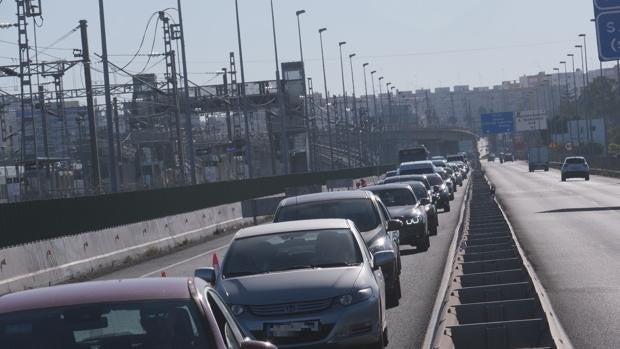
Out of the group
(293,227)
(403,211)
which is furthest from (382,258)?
(403,211)

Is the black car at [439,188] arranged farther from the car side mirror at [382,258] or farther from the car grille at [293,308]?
the car grille at [293,308]

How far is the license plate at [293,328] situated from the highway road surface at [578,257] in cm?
265

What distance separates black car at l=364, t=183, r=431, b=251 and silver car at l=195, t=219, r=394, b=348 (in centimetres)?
1241

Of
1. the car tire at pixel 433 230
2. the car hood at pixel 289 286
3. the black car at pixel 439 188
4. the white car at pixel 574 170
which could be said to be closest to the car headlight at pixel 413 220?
the car tire at pixel 433 230

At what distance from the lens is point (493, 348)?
1152 cm

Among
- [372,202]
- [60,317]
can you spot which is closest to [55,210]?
[372,202]

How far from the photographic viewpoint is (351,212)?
1870 cm

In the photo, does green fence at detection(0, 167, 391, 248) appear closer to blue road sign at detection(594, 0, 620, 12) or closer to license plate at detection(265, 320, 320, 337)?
blue road sign at detection(594, 0, 620, 12)

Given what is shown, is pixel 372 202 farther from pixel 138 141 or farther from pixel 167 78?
pixel 138 141

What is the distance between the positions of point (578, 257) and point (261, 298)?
533 inches

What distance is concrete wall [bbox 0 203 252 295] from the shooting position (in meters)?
25.5

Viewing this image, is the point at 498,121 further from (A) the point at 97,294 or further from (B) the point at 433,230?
(A) the point at 97,294

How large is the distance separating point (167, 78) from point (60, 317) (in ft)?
209

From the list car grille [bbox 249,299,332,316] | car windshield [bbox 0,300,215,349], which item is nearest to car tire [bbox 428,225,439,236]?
car grille [bbox 249,299,332,316]
